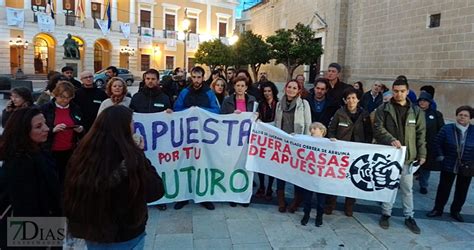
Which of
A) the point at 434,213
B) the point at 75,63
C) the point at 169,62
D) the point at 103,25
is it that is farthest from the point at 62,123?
the point at 169,62

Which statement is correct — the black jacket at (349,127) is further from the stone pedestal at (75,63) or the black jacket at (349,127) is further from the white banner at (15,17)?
the white banner at (15,17)

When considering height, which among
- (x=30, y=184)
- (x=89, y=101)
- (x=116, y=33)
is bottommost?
(x=30, y=184)

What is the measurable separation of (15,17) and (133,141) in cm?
3623

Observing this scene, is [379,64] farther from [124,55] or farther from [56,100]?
[124,55]

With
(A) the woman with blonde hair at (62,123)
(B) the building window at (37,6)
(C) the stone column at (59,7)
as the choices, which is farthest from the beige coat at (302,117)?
(C) the stone column at (59,7)

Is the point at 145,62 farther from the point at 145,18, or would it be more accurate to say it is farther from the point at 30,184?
the point at 30,184

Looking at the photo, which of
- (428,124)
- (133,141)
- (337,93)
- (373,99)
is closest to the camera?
(133,141)

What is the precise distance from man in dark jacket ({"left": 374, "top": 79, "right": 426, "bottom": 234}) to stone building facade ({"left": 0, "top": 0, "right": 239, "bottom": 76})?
1036 inches

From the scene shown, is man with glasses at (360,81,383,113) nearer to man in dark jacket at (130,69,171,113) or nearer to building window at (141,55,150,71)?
man in dark jacket at (130,69,171,113)

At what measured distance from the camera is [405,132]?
14.3ft

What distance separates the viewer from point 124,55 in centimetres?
3888

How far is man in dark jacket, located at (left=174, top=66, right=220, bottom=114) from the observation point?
509 centimetres

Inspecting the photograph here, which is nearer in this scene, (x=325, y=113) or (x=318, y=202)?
(x=318, y=202)

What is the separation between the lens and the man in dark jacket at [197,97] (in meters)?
5.09
